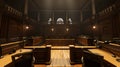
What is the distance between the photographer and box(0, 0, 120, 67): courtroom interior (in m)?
2.52

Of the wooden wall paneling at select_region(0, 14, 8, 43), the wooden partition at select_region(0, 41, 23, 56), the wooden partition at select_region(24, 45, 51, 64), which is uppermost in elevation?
the wooden wall paneling at select_region(0, 14, 8, 43)

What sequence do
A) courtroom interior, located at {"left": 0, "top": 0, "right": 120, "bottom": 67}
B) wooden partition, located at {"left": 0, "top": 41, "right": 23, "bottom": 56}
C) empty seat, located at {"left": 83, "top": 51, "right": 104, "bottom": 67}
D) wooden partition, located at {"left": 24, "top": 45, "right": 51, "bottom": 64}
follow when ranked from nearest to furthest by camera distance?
empty seat, located at {"left": 83, "top": 51, "right": 104, "bottom": 67} → courtroom interior, located at {"left": 0, "top": 0, "right": 120, "bottom": 67} → wooden partition, located at {"left": 0, "top": 41, "right": 23, "bottom": 56} → wooden partition, located at {"left": 24, "top": 45, "right": 51, "bottom": 64}

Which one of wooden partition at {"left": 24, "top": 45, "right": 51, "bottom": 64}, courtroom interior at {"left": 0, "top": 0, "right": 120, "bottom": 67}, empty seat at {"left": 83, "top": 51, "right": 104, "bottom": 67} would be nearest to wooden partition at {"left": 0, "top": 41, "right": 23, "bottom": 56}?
courtroom interior at {"left": 0, "top": 0, "right": 120, "bottom": 67}

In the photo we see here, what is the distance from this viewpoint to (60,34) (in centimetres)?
1496

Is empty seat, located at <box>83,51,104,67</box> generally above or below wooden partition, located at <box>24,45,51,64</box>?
above

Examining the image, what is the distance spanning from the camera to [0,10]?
15.9 ft

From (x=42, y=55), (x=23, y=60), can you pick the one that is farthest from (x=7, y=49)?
(x=23, y=60)

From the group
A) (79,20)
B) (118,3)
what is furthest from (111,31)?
(79,20)

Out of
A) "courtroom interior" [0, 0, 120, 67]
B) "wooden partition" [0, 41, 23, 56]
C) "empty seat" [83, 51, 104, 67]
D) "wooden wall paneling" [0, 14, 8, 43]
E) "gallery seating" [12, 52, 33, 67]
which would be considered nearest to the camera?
"empty seat" [83, 51, 104, 67]

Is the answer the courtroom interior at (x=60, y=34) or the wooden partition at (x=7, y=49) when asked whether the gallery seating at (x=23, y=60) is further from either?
the wooden partition at (x=7, y=49)

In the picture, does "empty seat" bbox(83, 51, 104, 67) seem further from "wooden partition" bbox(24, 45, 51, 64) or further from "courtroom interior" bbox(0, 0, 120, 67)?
"wooden partition" bbox(24, 45, 51, 64)

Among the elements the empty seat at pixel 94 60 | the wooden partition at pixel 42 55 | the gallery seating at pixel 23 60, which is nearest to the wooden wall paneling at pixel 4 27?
the wooden partition at pixel 42 55

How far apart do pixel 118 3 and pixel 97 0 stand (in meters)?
4.62

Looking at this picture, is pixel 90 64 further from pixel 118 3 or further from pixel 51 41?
pixel 51 41
